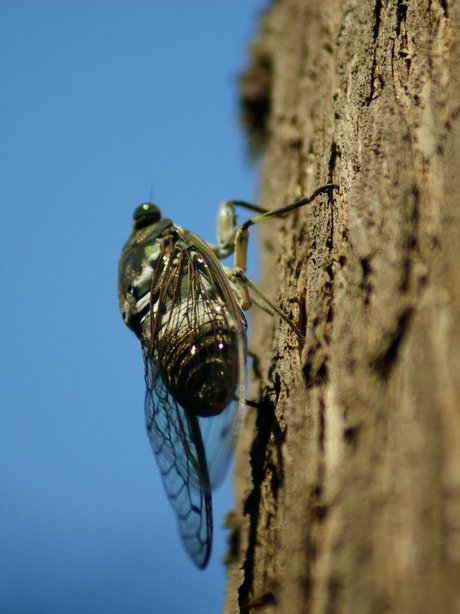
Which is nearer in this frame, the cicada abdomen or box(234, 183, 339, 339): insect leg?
the cicada abdomen

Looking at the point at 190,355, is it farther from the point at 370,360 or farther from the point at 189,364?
the point at 370,360

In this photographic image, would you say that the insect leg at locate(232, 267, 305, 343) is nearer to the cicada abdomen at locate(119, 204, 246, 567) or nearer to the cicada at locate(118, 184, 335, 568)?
the cicada at locate(118, 184, 335, 568)

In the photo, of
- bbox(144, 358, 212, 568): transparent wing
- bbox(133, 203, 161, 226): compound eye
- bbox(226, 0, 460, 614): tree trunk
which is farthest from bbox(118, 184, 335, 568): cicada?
bbox(133, 203, 161, 226): compound eye

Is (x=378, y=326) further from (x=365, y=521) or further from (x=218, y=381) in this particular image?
(x=218, y=381)

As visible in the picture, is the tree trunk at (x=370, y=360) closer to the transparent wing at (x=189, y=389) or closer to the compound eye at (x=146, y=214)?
the transparent wing at (x=189, y=389)

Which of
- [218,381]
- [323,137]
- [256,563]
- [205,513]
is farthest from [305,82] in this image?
[256,563]

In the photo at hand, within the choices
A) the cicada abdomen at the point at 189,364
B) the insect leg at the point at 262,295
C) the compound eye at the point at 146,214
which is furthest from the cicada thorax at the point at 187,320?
the compound eye at the point at 146,214
